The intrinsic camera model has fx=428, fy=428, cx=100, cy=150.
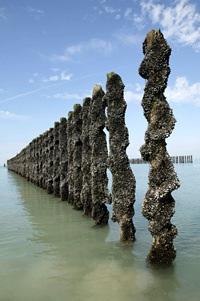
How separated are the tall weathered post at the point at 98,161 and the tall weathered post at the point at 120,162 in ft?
7.58

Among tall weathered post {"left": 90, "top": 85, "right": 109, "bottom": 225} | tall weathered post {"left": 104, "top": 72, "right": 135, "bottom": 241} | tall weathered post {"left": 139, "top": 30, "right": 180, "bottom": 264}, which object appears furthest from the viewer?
tall weathered post {"left": 90, "top": 85, "right": 109, "bottom": 225}

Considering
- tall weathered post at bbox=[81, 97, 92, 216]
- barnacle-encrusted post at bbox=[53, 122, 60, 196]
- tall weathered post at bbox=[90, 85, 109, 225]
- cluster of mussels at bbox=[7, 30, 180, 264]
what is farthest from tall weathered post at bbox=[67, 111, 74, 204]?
tall weathered post at bbox=[90, 85, 109, 225]

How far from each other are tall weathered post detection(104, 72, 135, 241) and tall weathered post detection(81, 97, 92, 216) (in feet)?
14.0

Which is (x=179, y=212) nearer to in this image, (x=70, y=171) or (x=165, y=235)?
(x=70, y=171)

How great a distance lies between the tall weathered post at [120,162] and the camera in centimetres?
1113

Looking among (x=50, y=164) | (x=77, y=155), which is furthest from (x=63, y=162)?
(x=50, y=164)

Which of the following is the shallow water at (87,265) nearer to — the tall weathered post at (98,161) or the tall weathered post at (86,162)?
the tall weathered post at (98,161)

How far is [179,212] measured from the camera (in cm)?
1745

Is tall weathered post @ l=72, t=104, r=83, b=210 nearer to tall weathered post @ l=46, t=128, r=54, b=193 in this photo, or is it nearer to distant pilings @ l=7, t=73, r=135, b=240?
distant pilings @ l=7, t=73, r=135, b=240

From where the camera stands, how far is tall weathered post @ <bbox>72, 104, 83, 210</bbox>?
58.9 ft

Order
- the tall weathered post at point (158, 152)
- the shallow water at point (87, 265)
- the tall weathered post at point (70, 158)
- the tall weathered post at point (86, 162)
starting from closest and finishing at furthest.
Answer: the shallow water at point (87, 265) → the tall weathered post at point (158, 152) → the tall weathered post at point (86, 162) → the tall weathered post at point (70, 158)

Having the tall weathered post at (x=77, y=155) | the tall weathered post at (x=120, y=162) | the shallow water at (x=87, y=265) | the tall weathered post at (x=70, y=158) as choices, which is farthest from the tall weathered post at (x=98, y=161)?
the tall weathered post at (x=70, y=158)

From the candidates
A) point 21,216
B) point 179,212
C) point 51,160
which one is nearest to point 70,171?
point 21,216

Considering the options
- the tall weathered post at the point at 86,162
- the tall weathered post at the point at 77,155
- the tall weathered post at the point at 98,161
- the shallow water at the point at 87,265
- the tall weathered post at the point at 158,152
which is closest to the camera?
the shallow water at the point at 87,265
